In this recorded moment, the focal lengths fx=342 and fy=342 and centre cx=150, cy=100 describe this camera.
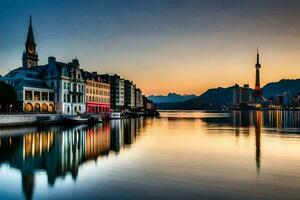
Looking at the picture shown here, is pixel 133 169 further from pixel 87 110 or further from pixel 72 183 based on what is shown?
pixel 87 110

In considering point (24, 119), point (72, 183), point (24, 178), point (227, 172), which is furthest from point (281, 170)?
point (24, 119)

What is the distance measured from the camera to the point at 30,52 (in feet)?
524

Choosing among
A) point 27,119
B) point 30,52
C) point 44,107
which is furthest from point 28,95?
point 30,52

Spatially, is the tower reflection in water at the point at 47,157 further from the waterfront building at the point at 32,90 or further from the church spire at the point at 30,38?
the church spire at the point at 30,38

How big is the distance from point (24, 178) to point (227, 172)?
15.4 m

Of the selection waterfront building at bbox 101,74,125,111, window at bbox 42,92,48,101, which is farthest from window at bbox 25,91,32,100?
waterfront building at bbox 101,74,125,111

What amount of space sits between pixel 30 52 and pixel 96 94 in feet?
151

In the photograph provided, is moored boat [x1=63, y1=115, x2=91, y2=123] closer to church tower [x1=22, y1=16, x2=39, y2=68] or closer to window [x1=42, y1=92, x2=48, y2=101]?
window [x1=42, y1=92, x2=48, y2=101]

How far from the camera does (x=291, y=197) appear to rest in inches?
785

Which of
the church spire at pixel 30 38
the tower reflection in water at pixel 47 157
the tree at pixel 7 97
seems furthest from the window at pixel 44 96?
the church spire at pixel 30 38

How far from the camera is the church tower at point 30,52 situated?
157000 millimetres

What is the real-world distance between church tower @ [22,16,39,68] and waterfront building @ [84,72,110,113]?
35.9m

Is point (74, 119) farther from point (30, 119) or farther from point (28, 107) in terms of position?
point (28, 107)

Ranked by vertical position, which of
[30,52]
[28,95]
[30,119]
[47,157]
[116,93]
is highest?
[30,52]
